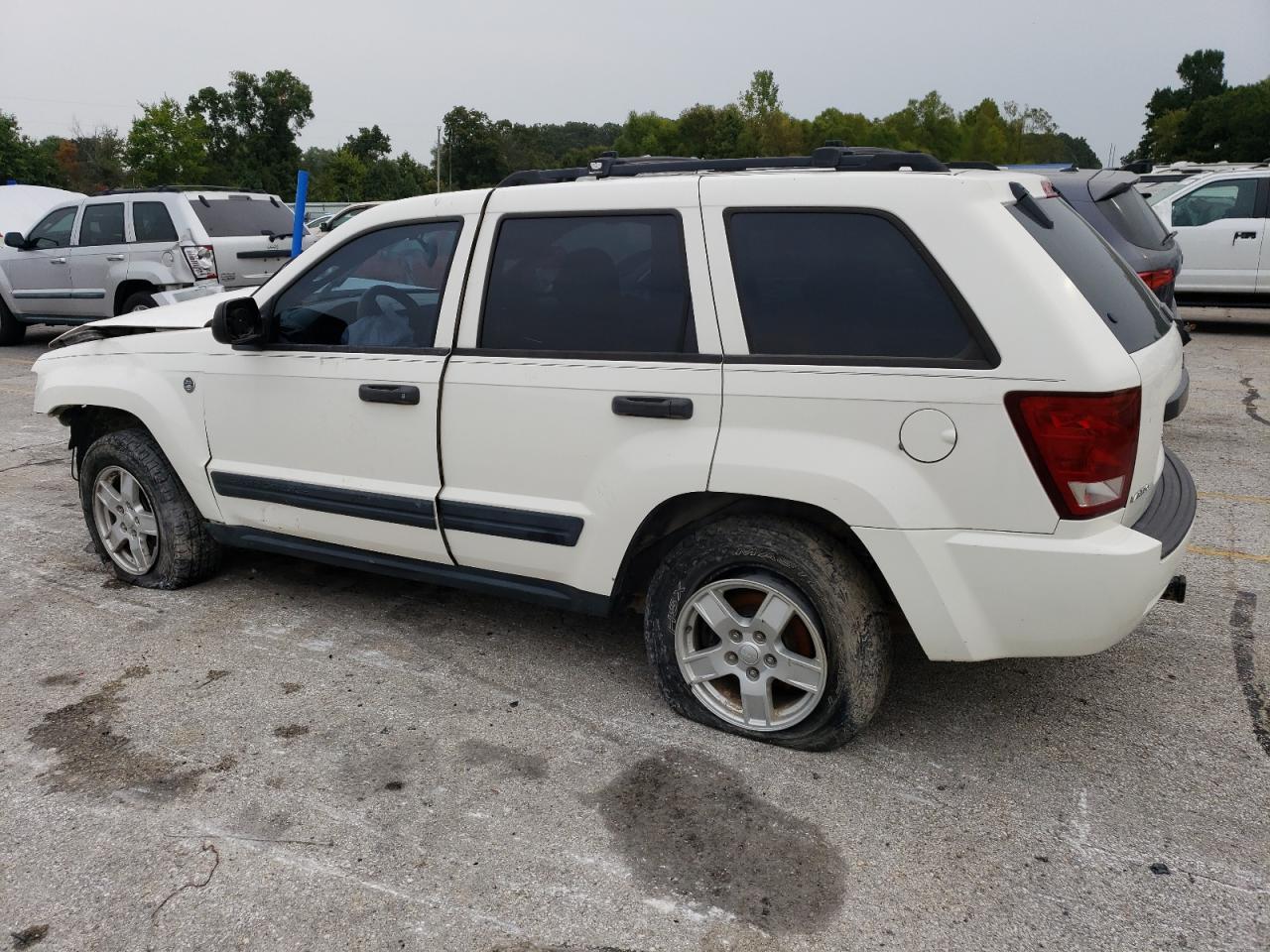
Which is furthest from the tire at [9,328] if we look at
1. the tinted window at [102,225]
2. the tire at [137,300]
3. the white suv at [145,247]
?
the tire at [137,300]

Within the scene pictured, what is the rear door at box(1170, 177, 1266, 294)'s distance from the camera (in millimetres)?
12492

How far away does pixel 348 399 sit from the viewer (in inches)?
154

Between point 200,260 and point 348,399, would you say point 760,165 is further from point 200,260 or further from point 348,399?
point 200,260

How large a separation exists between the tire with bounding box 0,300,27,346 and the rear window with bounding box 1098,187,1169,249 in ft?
42.5

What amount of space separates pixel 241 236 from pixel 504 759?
9.69m

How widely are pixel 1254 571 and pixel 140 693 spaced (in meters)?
4.79

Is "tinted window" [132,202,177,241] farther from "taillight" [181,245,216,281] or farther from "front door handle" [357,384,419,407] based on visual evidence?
"front door handle" [357,384,419,407]

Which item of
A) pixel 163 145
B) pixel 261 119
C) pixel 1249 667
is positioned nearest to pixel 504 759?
pixel 1249 667

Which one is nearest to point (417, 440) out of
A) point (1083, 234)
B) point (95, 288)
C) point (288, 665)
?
point (288, 665)

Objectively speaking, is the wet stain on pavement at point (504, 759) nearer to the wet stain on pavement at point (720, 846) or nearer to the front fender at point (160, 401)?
the wet stain on pavement at point (720, 846)

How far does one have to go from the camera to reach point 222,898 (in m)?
2.67

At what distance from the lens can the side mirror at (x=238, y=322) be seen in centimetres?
401

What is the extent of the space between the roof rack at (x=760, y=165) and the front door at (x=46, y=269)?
10.5m

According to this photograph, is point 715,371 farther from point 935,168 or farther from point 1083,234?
point 1083,234
